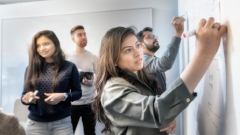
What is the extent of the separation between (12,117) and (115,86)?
1.50 feet

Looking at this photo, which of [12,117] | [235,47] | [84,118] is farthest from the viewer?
[84,118]

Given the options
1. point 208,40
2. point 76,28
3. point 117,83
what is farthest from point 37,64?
point 208,40

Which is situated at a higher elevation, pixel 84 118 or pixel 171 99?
pixel 171 99

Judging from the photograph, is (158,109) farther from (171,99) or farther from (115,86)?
(115,86)

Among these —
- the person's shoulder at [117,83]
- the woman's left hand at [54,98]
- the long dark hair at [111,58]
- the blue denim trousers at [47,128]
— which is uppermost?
the long dark hair at [111,58]

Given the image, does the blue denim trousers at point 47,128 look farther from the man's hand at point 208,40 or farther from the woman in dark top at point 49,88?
the man's hand at point 208,40

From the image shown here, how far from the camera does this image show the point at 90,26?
2318 millimetres

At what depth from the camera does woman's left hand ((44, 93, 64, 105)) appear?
131cm

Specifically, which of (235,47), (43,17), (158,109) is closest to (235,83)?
(235,47)

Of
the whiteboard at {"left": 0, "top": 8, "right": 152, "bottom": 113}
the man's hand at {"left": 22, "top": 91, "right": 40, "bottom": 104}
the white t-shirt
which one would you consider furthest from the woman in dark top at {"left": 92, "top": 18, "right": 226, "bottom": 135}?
the whiteboard at {"left": 0, "top": 8, "right": 152, "bottom": 113}

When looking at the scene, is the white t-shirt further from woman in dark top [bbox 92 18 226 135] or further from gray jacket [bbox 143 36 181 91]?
woman in dark top [bbox 92 18 226 135]

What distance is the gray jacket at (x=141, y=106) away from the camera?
1.53 ft

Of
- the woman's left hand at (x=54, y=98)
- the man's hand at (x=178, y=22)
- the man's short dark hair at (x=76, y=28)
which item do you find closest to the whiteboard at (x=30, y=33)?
the man's short dark hair at (x=76, y=28)

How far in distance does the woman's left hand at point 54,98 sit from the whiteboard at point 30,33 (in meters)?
1.06
